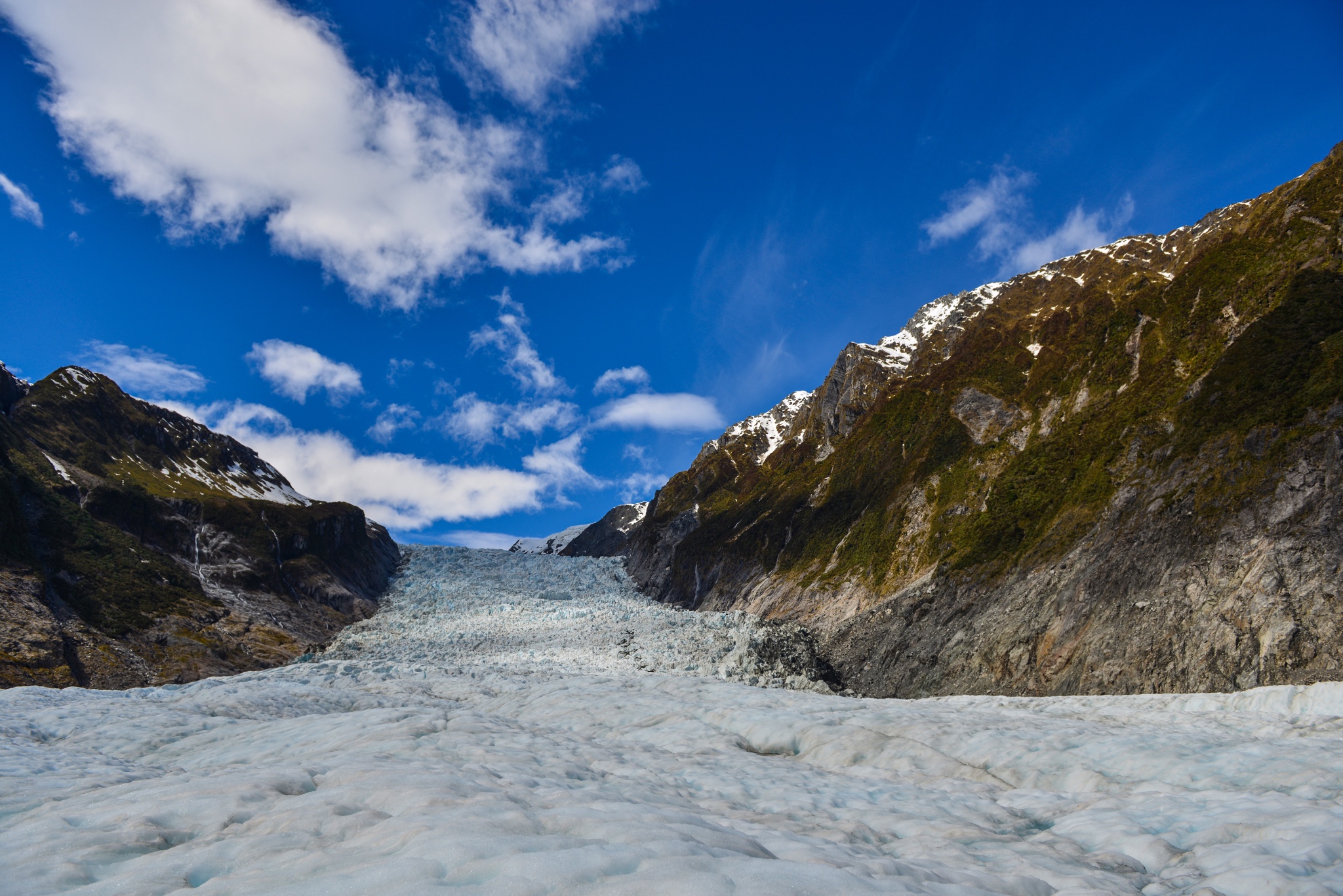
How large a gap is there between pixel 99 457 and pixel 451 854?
92.4 m

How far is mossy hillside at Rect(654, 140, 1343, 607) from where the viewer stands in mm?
27281

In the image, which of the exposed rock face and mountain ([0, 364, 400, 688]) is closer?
mountain ([0, 364, 400, 688])

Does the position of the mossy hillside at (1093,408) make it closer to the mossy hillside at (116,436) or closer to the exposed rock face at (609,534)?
the mossy hillside at (116,436)

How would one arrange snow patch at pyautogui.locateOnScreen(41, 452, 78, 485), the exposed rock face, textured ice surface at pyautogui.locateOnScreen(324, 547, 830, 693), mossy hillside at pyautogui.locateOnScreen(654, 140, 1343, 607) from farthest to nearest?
the exposed rock face
snow patch at pyautogui.locateOnScreen(41, 452, 78, 485)
textured ice surface at pyautogui.locateOnScreen(324, 547, 830, 693)
mossy hillside at pyautogui.locateOnScreen(654, 140, 1343, 607)

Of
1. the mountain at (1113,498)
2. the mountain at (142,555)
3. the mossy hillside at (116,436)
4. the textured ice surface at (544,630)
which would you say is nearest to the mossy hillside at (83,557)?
the mountain at (142,555)

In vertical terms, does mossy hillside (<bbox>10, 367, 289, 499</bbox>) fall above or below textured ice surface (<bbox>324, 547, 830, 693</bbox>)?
above

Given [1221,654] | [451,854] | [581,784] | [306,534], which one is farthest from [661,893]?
[306,534]

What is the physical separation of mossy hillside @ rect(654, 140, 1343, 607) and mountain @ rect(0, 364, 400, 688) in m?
48.0

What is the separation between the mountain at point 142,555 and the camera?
4312 cm

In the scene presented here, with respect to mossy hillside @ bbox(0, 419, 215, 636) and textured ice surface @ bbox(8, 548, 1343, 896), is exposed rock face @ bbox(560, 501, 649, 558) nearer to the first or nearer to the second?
mossy hillside @ bbox(0, 419, 215, 636)

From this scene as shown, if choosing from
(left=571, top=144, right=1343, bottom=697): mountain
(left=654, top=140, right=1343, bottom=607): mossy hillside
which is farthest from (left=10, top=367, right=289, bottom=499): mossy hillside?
(left=654, top=140, right=1343, bottom=607): mossy hillside

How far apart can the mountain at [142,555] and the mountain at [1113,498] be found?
149 feet

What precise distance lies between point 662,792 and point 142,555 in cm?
6749

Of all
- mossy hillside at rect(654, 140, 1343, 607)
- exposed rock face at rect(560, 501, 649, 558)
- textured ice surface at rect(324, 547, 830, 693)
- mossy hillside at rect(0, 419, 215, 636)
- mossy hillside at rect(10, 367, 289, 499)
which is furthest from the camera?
exposed rock face at rect(560, 501, 649, 558)
